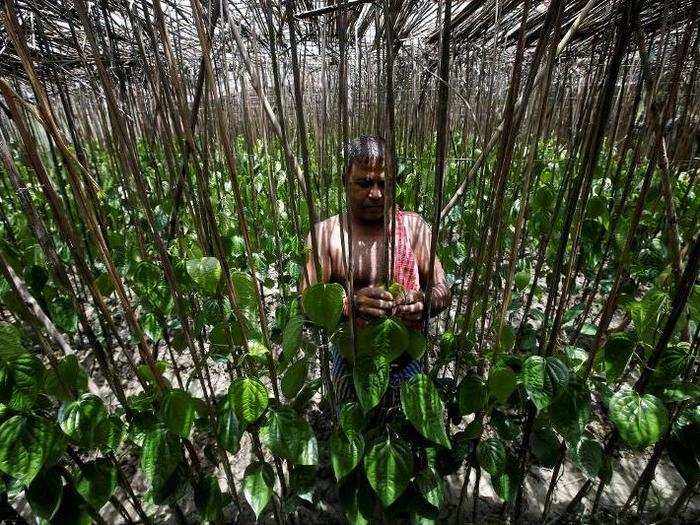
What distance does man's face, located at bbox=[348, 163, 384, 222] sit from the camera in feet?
3.04

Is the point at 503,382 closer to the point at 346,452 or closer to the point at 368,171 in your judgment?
the point at 346,452

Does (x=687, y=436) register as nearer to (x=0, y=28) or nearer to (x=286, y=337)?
(x=286, y=337)

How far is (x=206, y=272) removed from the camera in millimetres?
609

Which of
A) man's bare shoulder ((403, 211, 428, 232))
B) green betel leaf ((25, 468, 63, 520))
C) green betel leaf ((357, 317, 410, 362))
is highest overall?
man's bare shoulder ((403, 211, 428, 232))

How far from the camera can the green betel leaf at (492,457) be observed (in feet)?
2.49

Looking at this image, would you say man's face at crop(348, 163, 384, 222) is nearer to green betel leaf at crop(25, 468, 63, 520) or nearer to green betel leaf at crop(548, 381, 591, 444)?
green betel leaf at crop(548, 381, 591, 444)

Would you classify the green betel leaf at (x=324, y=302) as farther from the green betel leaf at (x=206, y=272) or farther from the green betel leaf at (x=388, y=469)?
the green betel leaf at (x=388, y=469)

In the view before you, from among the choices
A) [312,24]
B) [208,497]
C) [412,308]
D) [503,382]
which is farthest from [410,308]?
[312,24]

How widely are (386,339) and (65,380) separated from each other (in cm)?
52

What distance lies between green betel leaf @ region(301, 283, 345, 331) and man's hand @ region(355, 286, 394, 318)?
96 mm

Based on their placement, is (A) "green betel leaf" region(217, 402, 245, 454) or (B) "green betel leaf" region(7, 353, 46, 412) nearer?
(B) "green betel leaf" region(7, 353, 46, 412)

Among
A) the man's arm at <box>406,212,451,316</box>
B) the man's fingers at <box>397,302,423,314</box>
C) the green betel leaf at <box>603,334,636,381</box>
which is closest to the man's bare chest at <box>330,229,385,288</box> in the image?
the man's arm at <box>406,212,451,316</box>

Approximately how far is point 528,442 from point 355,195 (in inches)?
26.6

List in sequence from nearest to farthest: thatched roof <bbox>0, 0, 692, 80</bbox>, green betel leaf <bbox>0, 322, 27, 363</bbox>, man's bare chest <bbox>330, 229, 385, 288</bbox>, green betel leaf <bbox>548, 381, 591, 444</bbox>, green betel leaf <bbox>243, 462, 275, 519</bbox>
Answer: green betel leaf <bbox>0, 322, 27, 363</bbox>
green betel leaf <bbox>548, 381, 591, 444</bbox>
green betel leaf <bbox>243, 462, 275, 519</bbox>
thatched roof <bbox>0, 0, 692, 80</bbox>
man's bare chest <bbox>330, 229, 385, 288</bbox>
